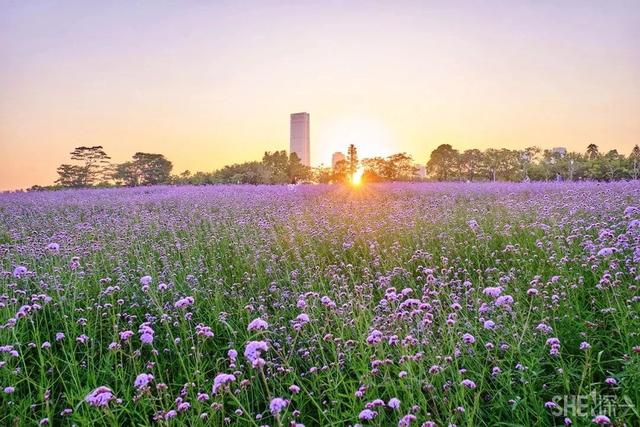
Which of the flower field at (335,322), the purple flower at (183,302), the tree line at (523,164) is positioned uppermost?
the tree line at (523,164)

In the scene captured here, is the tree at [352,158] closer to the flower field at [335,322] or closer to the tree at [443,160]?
the tree at [443,160]

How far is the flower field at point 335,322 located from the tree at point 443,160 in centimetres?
4817

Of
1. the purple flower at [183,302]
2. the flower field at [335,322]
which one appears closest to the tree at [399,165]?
the flower field at [335,322]

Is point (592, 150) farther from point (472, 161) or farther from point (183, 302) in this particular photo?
point (183, 302)

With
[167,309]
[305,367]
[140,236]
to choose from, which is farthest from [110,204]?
[305,367]

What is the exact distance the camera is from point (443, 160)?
55250mm

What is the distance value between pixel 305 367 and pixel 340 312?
460mm

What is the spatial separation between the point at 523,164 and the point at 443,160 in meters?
14.9

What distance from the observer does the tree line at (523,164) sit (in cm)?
2505

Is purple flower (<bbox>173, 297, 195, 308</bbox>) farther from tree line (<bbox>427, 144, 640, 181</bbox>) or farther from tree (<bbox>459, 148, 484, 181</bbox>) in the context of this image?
tree (<bbox>459, 148, 484, 181</bbox>)

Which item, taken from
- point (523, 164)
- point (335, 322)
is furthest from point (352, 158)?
point (335, 322)

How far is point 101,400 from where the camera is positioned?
1632mm

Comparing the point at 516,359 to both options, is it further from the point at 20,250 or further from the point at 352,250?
the point at 20,250

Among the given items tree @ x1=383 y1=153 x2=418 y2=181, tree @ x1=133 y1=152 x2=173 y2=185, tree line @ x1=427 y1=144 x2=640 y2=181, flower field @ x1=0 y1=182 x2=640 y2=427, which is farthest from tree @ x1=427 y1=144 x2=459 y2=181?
flower field @ x1=0 y1=182 x2=640 y2=427
